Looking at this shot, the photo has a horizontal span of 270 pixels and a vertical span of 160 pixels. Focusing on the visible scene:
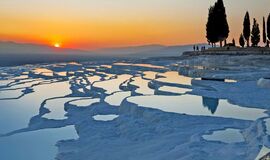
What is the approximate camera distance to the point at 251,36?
2324 inches

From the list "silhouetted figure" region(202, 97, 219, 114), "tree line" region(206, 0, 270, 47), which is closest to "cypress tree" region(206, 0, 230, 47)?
"tree line" region(206, 0, 270, 47)

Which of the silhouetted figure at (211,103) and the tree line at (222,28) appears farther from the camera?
the tree line at (222,28)

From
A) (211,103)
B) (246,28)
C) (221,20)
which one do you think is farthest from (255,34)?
(211,103)

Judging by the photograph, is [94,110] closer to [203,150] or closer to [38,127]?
[38,127]

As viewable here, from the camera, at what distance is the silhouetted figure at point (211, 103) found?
44.3 feet

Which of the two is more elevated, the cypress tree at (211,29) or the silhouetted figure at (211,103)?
the cypress tree at (211,29)

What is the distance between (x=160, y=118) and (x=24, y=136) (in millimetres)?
4849

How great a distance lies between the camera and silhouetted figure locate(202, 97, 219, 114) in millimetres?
13491

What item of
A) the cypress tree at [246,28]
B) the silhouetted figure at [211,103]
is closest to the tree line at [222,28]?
the cypress tree at [246,28]

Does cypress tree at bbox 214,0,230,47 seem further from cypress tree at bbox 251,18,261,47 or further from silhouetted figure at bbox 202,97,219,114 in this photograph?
silhouetted figure at bbox 202,97,219,114

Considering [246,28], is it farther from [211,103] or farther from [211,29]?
[211,103]

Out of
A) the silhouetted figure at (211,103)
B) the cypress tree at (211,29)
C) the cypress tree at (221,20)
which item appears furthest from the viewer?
the cypress tree at (211,29)

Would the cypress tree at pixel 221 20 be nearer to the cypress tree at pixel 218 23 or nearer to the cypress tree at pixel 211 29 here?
the cypress tree at pixel 218 23

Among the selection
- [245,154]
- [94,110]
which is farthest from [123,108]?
[245,154]
